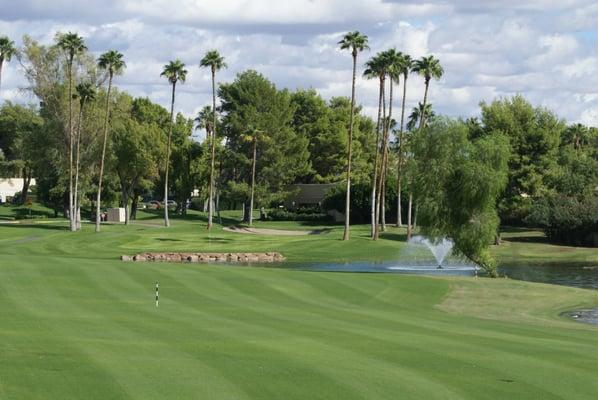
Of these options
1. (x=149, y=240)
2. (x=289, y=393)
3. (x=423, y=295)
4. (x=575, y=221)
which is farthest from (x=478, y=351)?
(x=575, y=221)

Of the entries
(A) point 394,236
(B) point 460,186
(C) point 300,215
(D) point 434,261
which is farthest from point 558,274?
(C) point 300,215

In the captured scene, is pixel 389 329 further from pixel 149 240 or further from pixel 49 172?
pixel 49 172

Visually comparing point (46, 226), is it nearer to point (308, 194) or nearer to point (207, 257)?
point (207, 257)

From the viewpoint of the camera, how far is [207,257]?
77.3 meters

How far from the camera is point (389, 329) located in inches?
1148

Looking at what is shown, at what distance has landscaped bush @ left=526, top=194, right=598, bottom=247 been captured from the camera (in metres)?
95.2

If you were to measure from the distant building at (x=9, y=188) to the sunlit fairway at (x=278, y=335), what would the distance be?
114 metres

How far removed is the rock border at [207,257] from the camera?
246ft

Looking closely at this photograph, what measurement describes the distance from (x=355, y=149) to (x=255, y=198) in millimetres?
30885

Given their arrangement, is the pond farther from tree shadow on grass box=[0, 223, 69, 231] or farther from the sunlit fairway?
tree shadow on grass box=[0, 223, 69, 231]

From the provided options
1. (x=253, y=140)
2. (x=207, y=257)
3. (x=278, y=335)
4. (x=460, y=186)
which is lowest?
(x=207, y=257)

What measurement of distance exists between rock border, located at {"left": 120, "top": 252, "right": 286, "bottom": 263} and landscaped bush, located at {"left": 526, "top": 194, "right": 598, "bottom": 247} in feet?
105

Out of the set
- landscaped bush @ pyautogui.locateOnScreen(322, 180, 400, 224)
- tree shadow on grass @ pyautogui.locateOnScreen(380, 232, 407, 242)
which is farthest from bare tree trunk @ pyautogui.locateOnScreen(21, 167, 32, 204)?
tree shadow on grass @ pyautogui.locateOnScreen(380, 232, 407, 242)

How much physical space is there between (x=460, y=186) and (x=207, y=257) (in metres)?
25.7
